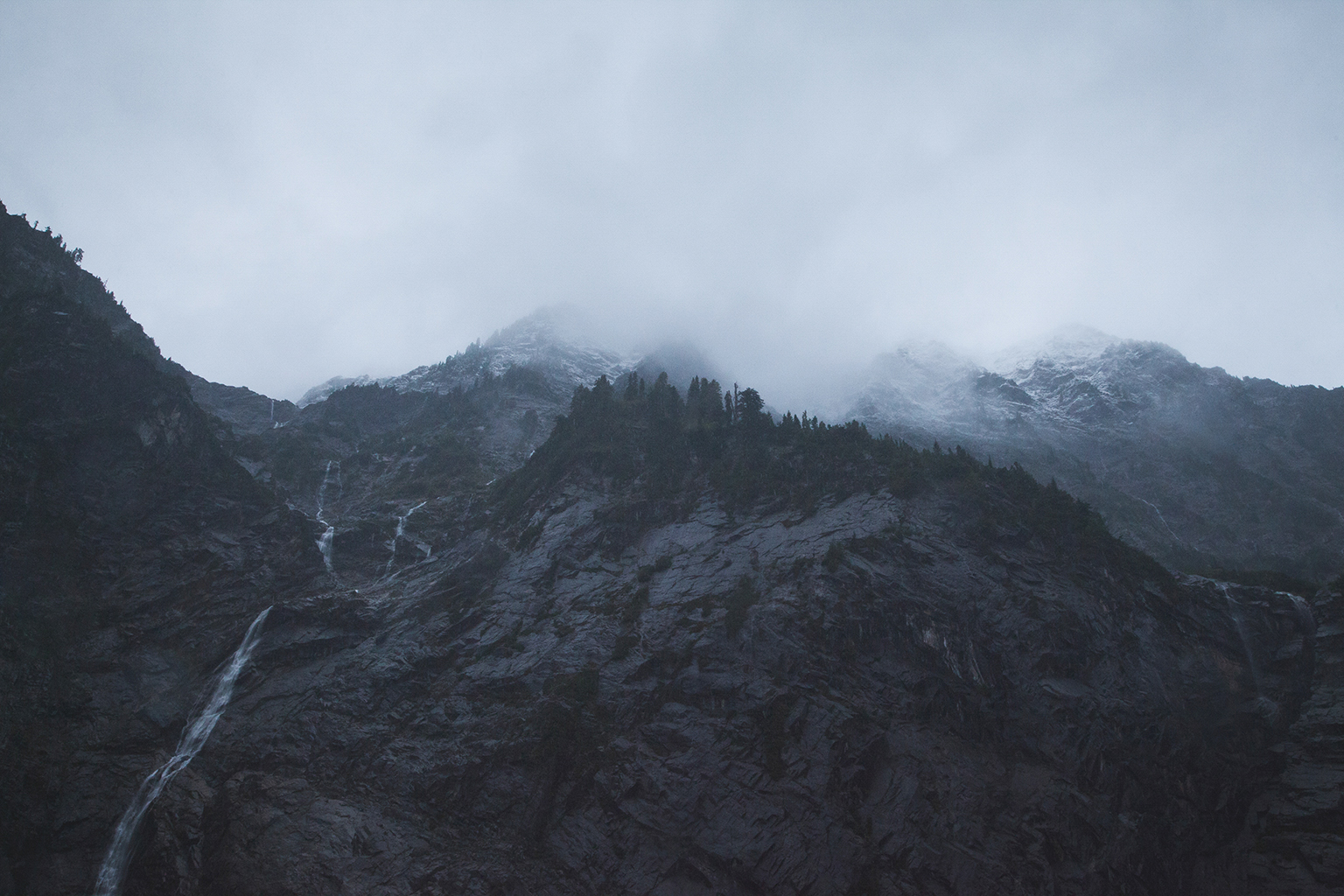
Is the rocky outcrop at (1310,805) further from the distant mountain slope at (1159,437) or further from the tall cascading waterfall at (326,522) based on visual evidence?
the tall cascading waterfall at (326,522)

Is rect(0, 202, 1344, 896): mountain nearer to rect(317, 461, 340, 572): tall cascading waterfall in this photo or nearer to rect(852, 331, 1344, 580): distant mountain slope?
rect(317, 461, 340, 572): tall cascading waterfall

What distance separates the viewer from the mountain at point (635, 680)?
50.2 meters

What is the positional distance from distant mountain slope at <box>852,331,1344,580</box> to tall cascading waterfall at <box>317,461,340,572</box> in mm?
95329

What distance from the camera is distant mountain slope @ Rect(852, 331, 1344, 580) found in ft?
326

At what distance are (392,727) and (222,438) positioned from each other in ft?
195

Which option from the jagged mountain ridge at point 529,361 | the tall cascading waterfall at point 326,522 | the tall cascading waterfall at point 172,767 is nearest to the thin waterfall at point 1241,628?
the tall cascading waterfall at point 172,767

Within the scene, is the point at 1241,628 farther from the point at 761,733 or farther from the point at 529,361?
the point at 529,361

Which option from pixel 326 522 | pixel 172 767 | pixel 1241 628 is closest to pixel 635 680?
pixel 172 767

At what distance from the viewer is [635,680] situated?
203ft

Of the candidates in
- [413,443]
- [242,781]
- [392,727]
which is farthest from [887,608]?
[413,443]

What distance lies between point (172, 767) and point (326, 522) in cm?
3992

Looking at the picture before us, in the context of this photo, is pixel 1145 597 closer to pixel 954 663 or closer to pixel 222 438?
pixel 954 663

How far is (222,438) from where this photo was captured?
326ft

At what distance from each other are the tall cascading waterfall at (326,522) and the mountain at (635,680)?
874 millimetres
